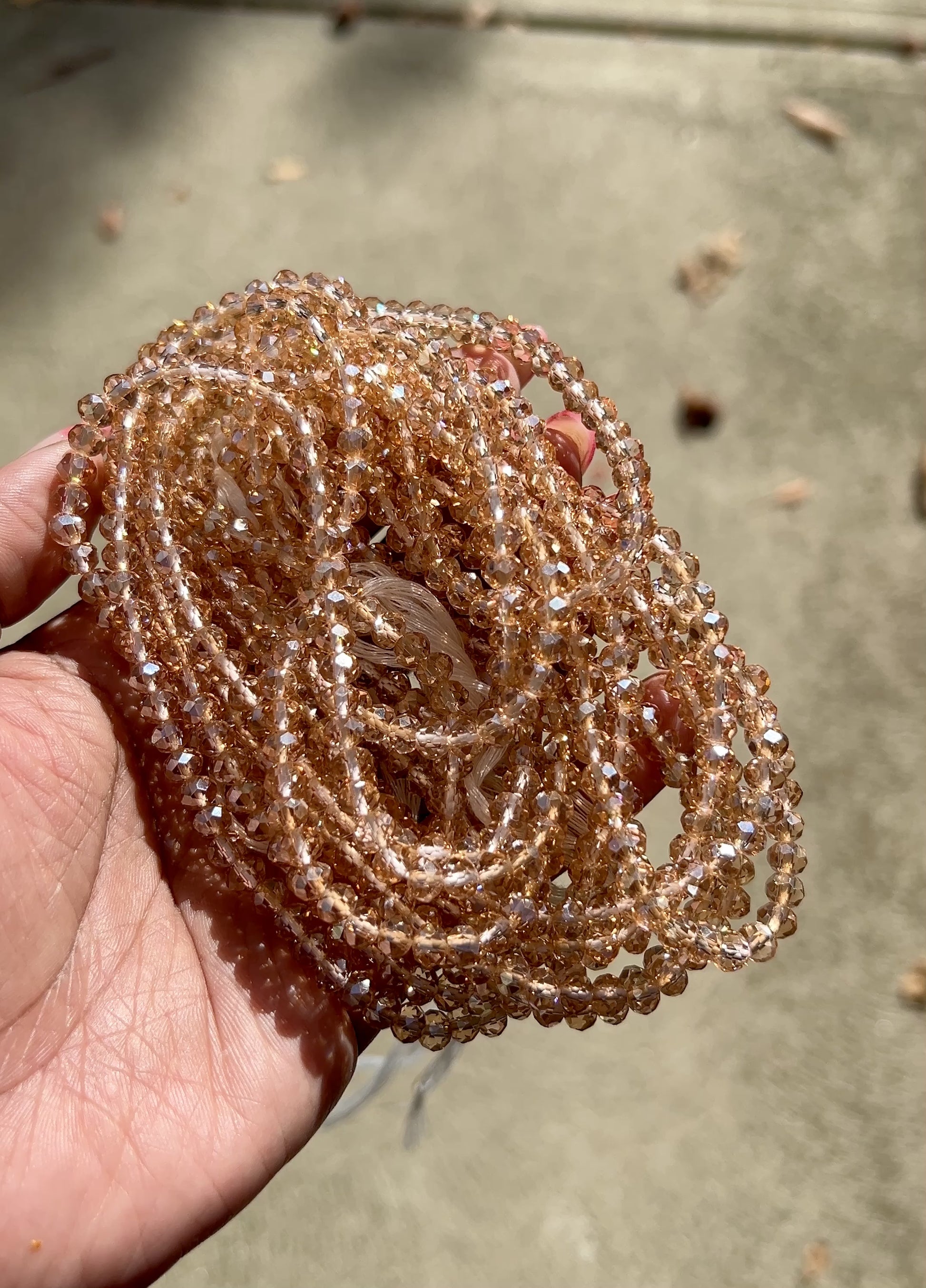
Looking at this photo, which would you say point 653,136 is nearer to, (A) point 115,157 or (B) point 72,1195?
(A) point 115,157

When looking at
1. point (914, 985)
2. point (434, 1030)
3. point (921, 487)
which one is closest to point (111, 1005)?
point (434, 1030)

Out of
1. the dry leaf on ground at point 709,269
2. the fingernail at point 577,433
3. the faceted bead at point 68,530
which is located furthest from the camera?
the dry leaf on ground at point 709,269

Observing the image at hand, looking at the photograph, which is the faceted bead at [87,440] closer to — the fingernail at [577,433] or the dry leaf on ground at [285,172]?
the fingernail at [577,433]

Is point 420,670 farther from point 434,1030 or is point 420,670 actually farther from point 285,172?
point 285,172

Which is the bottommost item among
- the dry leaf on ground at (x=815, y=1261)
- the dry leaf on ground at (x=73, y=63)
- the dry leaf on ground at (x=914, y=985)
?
the dry leaf on ground at (x=815, y=1261)

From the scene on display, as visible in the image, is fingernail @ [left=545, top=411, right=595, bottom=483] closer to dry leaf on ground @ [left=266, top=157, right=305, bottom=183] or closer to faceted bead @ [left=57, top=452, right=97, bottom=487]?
faceted bead @ [left=57, top=452, right=97, bottom=487]

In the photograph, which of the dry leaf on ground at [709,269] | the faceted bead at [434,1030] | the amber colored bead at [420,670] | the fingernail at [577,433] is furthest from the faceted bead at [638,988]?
the dry leaf on ground at [709,269]
